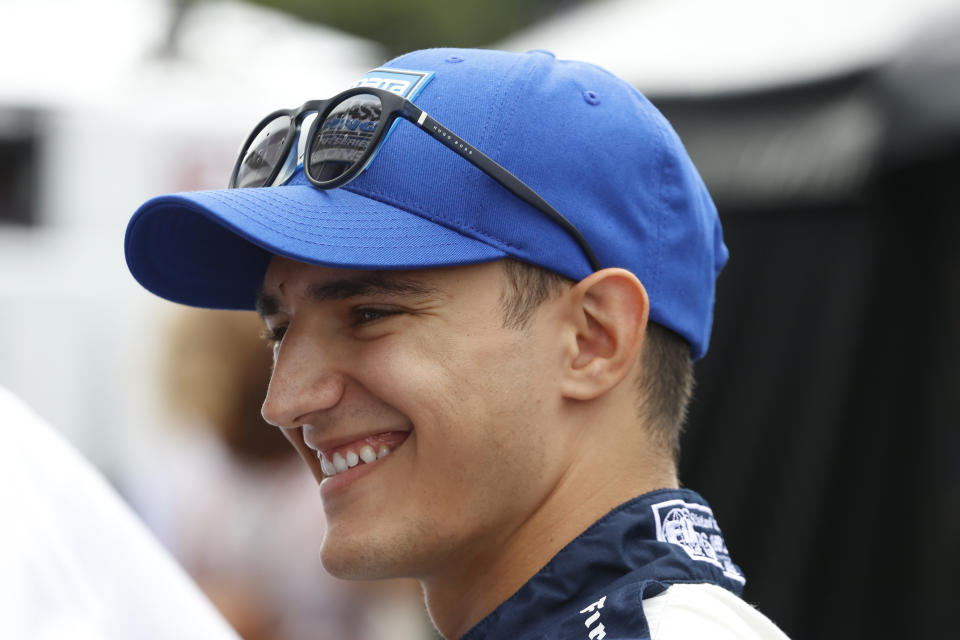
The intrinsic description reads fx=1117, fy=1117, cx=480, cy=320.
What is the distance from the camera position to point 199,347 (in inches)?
139

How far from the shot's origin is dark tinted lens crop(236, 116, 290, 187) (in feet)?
6.17

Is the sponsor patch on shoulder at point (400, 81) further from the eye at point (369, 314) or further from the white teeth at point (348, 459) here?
the white teeth at point (348, 459)

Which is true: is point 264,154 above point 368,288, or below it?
above

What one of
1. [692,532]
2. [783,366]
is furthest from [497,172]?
[783,366]

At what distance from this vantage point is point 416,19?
16.8 m

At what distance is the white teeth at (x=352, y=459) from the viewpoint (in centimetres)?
175

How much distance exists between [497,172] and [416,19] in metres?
15.8

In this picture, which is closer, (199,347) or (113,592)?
(113,592)

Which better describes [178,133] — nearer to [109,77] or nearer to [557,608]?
[109,77]

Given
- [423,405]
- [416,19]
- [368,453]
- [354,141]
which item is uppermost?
[354,141]

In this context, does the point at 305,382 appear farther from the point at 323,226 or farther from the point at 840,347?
the point at 840,347

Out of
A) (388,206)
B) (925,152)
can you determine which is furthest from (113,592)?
(925,152)

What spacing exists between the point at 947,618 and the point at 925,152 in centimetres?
150

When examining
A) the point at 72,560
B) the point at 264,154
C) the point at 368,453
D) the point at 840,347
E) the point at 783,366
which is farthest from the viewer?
the point at 783,366
